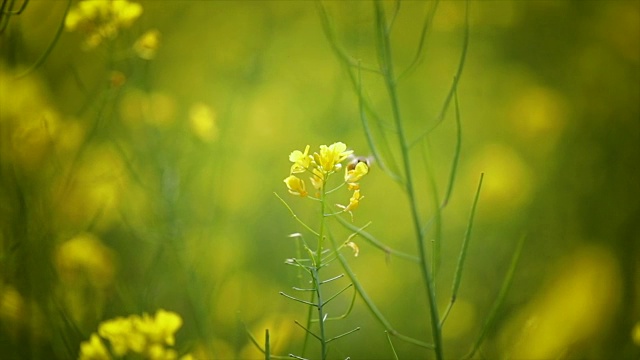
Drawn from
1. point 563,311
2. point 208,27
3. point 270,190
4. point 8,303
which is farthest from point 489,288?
point 208,27

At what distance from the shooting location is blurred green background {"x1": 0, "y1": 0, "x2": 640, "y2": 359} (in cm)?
135

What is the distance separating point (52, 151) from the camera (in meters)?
1.28

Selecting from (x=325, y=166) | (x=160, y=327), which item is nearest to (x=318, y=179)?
(x=325, y=166)

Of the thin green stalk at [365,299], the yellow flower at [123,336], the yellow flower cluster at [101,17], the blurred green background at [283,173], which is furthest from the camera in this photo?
the blurred green background at [283,173]

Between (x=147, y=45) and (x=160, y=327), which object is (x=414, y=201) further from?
(x=147, y=45)

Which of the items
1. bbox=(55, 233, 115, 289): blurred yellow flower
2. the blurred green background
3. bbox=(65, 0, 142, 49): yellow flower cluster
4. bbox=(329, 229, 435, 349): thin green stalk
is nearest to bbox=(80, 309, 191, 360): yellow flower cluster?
the blurred green background

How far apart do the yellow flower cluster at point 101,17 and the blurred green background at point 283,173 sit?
0.05 m

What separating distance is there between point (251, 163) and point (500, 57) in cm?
99

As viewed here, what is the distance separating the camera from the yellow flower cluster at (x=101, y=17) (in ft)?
3.67

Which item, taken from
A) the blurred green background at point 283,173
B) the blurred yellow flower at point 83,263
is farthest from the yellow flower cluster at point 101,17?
the blurred yellow flower at point 83,263

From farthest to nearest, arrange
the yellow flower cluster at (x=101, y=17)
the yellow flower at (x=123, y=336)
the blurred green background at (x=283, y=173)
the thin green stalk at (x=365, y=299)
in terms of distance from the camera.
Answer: the blurred green background at (x=283, y=173) → the yellow flower cluster at (x=101, y=17) → the yellow flower at (x=123, y=336) → the thin green stalk at (x=365, y=299)

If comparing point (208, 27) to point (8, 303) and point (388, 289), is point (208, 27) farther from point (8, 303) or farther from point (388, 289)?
point (8, 303)

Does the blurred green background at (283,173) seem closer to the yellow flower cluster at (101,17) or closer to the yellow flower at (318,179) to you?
the yellow flower cluster at (101,17)

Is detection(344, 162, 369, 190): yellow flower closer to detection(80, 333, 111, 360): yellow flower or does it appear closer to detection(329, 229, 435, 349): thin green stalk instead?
detection(329, 229, 435, 349): thin green stalk
